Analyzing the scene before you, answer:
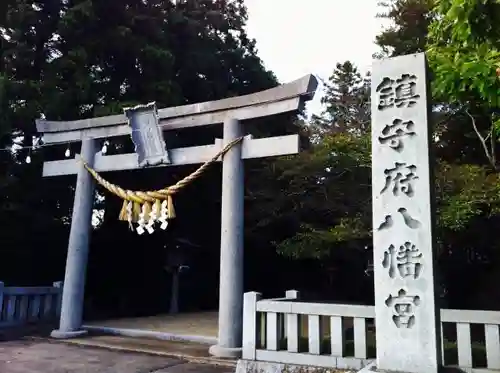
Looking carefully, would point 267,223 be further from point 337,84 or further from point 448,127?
point 337,84

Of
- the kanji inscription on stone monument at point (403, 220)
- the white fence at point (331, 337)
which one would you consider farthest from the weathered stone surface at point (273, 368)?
the kanji inscription on stone monument at point (403, 220)

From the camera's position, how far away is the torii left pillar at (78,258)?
24.0 feet

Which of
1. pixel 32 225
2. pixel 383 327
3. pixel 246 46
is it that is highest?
pixel 246 46

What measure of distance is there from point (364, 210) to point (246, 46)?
701 cm

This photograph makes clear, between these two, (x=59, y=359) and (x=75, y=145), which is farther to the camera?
(x=75, y=145)

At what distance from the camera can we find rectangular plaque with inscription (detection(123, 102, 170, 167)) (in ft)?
23.5

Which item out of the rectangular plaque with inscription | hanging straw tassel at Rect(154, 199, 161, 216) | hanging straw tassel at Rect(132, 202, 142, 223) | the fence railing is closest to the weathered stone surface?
hanging straw tassel at Rect(154, 199, 161, 216)

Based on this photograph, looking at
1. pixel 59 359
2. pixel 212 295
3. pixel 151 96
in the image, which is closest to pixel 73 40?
pixel 151 96

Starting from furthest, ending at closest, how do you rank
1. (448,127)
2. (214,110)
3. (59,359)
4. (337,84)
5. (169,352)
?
(337,84) < (448,127) < (214,110) < (169,352) < (59,359)

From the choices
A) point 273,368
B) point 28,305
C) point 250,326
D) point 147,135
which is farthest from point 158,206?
point 28,305

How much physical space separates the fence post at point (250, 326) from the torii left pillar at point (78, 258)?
355cm

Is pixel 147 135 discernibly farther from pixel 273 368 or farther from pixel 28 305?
pixel 273 368

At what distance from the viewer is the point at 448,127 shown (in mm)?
10969

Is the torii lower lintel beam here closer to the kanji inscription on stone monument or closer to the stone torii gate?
the stone torii gate
